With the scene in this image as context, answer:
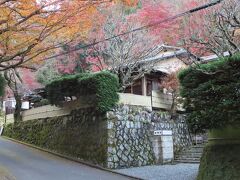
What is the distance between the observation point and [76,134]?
1859 centimetres

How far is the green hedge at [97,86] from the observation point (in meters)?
16.9

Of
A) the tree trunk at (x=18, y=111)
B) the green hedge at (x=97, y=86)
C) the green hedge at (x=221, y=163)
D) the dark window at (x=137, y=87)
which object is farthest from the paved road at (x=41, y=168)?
the dark window at (x=137, y=87)

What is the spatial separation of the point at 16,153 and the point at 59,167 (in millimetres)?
4443

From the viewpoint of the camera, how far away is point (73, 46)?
23.8 m

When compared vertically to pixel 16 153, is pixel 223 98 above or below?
above

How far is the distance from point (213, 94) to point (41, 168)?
8.06 m

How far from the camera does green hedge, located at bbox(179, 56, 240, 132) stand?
31.9 ft

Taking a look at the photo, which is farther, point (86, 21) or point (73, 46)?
point (73, 46)

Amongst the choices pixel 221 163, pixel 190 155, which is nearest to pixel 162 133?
pixel 190 155

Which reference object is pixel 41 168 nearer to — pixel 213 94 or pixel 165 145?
pixel 165 145

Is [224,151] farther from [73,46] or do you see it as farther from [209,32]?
[73,46]

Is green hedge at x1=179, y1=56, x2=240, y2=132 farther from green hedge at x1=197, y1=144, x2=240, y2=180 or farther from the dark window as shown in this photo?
the dark window

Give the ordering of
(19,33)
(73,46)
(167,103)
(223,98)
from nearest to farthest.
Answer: (223,98) → (19,33) → (167,103) → (73,46)

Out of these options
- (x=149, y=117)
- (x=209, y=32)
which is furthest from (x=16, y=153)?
(x=209, y=32)
